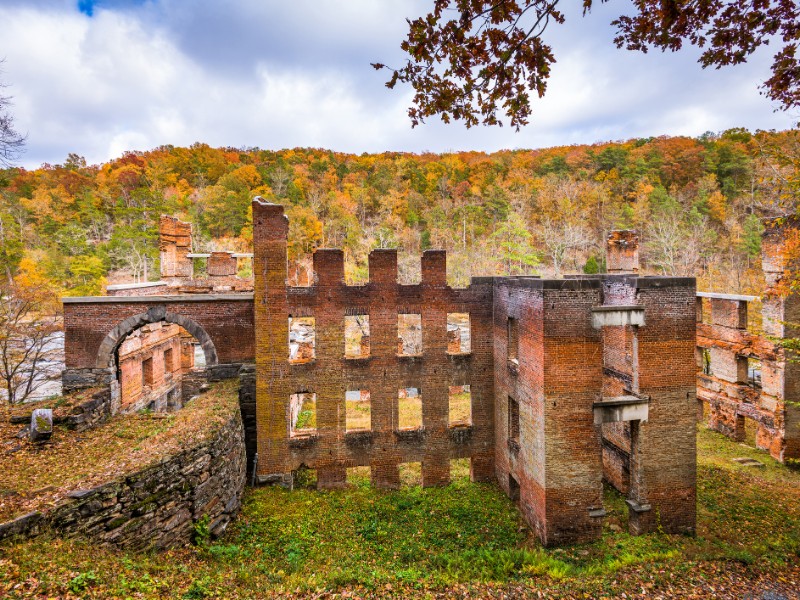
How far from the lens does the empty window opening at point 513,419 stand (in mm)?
13570

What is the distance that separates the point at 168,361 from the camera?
22.4 m

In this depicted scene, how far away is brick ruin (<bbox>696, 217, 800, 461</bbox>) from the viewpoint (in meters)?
16.6

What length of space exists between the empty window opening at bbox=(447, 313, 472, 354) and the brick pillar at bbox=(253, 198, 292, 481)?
Answer: 6.61 metres

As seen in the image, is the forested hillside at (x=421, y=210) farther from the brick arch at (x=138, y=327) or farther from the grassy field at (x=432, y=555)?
the grassy field at (x=432, y=555)

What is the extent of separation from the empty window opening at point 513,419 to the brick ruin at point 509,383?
0.05 m

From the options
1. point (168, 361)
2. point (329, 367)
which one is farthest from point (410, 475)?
point (168, 361)

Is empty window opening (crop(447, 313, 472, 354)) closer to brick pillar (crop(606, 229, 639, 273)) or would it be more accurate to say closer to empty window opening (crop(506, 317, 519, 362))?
empty window opening (crop(506, 317, 519, 362))

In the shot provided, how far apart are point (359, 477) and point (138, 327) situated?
368 inches

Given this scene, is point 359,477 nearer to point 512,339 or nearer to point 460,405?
point 512,339

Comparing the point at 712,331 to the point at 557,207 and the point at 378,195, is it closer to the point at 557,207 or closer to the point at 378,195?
the point at 557,207

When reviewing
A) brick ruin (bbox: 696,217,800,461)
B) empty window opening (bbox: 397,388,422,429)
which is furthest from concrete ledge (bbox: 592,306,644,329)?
empty window opening (bbox: 397,388,422,429)

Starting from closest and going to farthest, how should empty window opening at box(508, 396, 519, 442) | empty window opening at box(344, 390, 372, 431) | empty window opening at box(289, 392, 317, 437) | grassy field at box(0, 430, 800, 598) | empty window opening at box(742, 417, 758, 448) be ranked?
grassy field at box(0, 430, 800, 598) < empty window opening at box(508, 396, 519, 442) < empty window opening at box(742, 417, 758, 448) < empty window opening at box(289, 392, 317, 437) < empty window opening at box(344, 390, 372, 431)

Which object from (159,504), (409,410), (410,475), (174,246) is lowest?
(410,475)

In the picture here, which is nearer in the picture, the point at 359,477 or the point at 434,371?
the point at 434,371
